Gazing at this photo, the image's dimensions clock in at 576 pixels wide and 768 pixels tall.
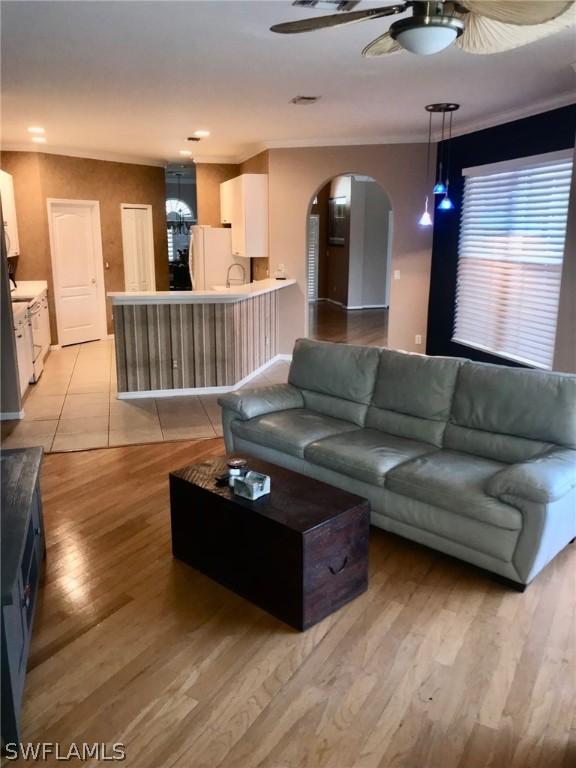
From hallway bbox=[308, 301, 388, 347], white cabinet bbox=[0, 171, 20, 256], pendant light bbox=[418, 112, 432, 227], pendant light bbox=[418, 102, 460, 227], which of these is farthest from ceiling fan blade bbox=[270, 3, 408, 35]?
hallway bbox=[308, 301, 388, 347]

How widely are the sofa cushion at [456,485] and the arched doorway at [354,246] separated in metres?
7.68

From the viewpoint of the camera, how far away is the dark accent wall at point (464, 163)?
487cm

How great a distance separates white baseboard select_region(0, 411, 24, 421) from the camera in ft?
16.5

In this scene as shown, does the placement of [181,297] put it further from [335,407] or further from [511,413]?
[511,413]

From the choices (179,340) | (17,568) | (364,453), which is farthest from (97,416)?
(17,568)

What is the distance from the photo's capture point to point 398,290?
276 inches

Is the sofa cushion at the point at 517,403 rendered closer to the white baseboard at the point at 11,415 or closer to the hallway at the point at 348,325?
the white baseboard at the point at 11,415

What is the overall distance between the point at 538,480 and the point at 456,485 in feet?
1.24

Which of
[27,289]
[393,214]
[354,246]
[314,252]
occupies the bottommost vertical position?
[27,289]

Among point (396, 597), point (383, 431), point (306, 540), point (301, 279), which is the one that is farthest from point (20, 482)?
point (301, 279)

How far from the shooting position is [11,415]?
5086 millimetres

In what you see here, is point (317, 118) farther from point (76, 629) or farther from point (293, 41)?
point (76, 629)

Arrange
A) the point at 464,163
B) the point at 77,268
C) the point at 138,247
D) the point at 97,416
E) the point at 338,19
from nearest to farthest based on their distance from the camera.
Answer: the point at 338,19
the point at 97,416
the point at 464,163
the point at 77,268
the point at 138,247

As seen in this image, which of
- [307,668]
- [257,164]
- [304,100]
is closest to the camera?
[307,668]
